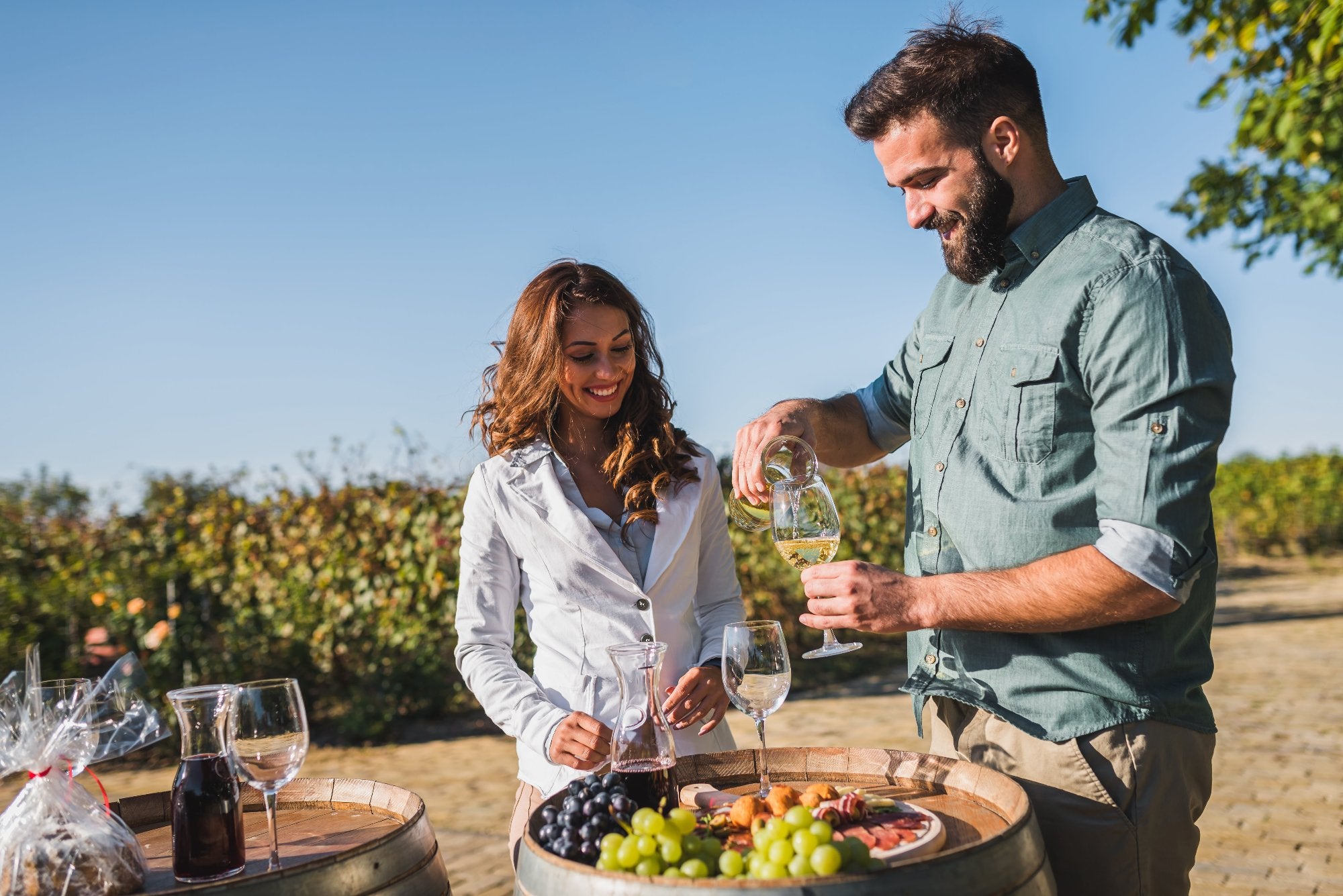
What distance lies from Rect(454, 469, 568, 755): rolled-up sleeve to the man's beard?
1.34 meters

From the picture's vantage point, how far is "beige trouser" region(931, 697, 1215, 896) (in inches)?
84.0

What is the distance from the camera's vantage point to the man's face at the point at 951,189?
239 centimetres

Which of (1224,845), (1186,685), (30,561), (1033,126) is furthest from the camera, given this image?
(30,561)

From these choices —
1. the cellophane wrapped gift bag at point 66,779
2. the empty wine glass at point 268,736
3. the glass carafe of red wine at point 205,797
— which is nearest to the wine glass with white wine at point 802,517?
the empty wine glass at point 268,736

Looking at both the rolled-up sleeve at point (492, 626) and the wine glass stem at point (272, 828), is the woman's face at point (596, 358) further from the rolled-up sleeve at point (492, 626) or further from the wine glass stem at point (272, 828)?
the wine glass stem at point (272, 828)

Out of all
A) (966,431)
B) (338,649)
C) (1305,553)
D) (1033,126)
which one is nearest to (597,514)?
(966,431)

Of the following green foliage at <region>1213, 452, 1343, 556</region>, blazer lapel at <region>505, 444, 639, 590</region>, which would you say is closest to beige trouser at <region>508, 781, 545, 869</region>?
blazer lapel at <region>505, 444, 639, 590</region>

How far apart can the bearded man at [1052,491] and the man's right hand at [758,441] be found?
3 cm

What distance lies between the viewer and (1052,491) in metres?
2.23

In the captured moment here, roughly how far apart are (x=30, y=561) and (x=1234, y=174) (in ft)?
30.5

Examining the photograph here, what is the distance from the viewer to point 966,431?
95.9 inches

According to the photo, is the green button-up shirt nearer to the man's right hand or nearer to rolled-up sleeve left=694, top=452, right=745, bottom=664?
the man's right hand

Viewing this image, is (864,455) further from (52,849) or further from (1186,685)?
(52,849)

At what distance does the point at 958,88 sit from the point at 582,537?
142cm
